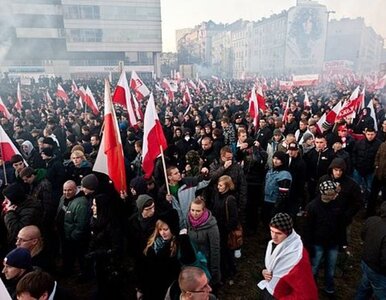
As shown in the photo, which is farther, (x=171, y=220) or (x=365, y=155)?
(x=365, y=155)

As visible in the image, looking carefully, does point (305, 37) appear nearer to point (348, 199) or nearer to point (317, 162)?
point (317, 162)

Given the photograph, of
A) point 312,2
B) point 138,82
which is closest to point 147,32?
point 312,2

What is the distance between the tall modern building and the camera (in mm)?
58281

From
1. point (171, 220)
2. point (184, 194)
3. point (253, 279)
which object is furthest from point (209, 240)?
point (253, 279)

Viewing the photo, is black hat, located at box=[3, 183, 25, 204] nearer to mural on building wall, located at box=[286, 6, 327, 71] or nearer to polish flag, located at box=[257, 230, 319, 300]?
polish flag, located at box=[257, 230, 319, 300]

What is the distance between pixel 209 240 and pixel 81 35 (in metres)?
65.2

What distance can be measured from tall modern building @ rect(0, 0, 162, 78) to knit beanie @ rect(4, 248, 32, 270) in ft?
191

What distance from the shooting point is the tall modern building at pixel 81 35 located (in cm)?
5828

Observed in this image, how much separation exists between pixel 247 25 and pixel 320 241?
93.8 m

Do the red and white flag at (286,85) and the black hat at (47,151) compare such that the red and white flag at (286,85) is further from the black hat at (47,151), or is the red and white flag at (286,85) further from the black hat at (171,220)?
the black hat at (171,220)

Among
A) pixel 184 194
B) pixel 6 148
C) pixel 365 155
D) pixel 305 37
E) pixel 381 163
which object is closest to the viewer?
pixel 184 194

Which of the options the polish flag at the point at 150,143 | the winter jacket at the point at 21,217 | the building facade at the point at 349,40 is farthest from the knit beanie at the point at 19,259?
the building facade at the point at 349,40

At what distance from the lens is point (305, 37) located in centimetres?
7319

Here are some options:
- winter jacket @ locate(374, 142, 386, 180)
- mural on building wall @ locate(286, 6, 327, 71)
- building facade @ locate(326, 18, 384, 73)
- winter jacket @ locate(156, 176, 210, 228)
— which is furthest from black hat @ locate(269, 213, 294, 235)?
building facade @ locate(326, 18, 384, 73)
